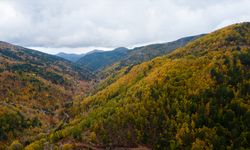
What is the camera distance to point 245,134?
13600 cm

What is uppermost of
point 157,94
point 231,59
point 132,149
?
point 231,59

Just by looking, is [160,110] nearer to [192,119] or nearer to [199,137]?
[192,119]

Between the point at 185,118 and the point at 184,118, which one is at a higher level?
the point at 184,118

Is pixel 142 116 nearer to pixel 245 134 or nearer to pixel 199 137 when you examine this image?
pixel 199 137

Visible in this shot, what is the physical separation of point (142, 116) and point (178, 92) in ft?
98.7

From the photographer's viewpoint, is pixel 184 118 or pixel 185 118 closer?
pixel 184 118

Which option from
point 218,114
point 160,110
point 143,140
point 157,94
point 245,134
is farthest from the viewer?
point 157,94

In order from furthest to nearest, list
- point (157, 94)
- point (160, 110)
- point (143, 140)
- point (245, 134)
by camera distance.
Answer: point (157, 94)
point (160, 110)
point (143, 140)
point (245, 134)

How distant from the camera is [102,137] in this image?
16725 centimetres

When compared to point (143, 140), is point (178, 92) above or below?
above

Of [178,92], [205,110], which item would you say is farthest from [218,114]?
[178,92]

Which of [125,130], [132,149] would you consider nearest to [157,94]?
[125,130]

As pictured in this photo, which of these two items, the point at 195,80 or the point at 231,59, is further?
the point at 231,59

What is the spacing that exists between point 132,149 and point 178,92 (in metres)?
52.4
